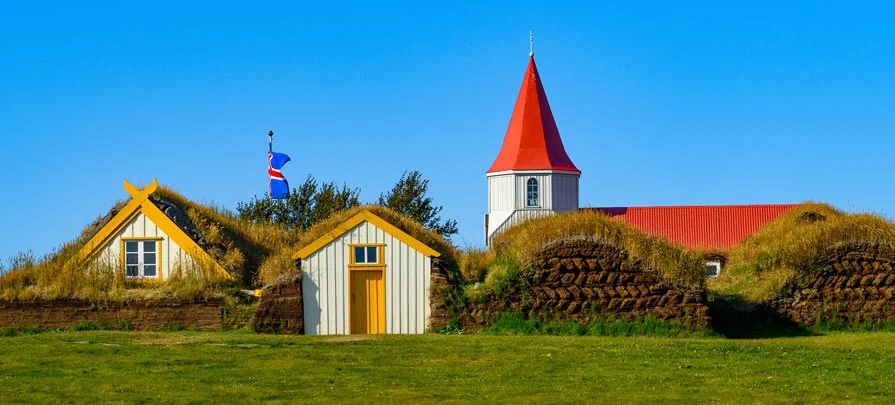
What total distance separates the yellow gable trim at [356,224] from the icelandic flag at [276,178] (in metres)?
11.3

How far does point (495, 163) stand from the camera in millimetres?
82812

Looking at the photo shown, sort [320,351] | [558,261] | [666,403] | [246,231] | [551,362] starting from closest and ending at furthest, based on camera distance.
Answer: [666,403] → [551,362] → [320,351] → [558,261] → [246,231]

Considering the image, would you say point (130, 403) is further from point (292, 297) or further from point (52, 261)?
point (52, 261)

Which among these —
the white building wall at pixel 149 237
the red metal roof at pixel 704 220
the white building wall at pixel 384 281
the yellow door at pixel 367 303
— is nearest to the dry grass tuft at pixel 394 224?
the white building wall at pixel 384 281

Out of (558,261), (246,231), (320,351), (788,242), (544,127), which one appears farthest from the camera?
(544,127)

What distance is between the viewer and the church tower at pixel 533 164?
79938mm

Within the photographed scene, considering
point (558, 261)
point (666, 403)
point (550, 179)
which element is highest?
point (550, 179)

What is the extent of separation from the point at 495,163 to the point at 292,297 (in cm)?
5099

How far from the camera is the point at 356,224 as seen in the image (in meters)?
32.8

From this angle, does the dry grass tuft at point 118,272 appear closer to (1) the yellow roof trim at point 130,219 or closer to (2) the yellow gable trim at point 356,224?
(1) the yellow roof trim at point 130,219

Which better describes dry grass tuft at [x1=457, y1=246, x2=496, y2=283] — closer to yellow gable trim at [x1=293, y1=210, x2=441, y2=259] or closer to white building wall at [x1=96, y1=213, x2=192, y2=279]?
yellow gable trim at [x1=293, y1=210, x2=441, y2=259]

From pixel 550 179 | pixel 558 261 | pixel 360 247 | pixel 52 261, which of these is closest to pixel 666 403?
pixel 558 261

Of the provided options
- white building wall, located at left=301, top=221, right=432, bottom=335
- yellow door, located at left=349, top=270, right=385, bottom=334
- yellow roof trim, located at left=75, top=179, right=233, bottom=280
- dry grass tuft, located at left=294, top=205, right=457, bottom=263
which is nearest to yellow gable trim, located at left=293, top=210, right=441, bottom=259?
white building wall, located at left=301, top=221, right=432, bottom=335

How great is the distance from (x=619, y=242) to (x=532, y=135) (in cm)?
4915
